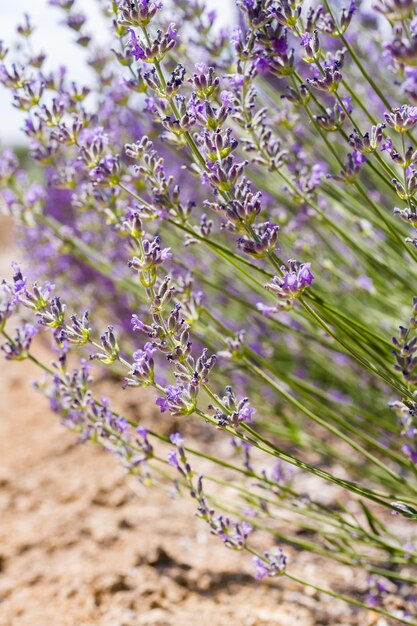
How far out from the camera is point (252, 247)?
141 centimetres

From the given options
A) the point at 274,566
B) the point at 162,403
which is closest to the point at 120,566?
the point at 274,566

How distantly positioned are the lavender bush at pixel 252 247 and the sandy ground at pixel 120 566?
0.54ft

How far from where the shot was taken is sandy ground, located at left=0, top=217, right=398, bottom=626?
2.14 metres

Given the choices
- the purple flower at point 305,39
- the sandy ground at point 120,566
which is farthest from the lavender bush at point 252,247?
the sandy ground at point 120,566

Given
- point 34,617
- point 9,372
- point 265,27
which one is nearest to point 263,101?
point 265,27

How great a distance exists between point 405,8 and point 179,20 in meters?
1.31

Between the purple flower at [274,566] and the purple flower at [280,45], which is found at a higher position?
the purple flower at [280,45]

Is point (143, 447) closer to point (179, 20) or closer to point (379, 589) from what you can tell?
point (379, 589)

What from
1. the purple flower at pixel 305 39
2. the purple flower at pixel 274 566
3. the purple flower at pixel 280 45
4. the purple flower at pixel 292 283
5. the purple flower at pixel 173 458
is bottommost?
the purple flower at pixel 274 566

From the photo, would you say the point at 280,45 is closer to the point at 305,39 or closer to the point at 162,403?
the point at 305,39

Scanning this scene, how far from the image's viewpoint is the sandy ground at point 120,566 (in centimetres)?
214

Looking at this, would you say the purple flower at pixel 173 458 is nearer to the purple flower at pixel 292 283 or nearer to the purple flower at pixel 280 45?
the purple flower at pixel 292 283

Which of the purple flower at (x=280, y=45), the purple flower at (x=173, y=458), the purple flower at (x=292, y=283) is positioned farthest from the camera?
the purple flower at (x=173, y=458)

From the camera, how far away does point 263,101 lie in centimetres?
239
